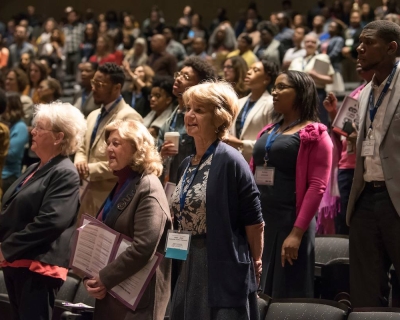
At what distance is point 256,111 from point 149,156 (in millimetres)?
1640

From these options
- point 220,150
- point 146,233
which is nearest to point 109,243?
point 146,233

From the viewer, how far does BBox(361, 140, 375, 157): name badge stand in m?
3.75

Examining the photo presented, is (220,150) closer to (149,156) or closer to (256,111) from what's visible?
(149,156)

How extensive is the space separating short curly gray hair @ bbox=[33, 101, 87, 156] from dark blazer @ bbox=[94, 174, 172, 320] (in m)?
0.79

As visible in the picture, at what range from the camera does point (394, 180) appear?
144 inches

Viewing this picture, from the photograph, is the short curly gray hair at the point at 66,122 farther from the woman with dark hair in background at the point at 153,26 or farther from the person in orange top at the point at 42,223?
the woman with dark hair in background at the point at 153,26

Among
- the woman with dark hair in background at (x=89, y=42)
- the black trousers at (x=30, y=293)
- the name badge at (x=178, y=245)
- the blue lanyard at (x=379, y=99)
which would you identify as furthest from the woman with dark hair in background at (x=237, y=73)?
the woman with dark hair in background at (x=89, y=42)

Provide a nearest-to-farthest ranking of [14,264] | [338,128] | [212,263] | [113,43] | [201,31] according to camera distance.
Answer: [212,263] < [14,264] < [338,128] < [113,43] < [201,31]

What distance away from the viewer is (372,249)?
379cm

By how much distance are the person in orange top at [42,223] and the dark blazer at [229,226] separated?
112 cm

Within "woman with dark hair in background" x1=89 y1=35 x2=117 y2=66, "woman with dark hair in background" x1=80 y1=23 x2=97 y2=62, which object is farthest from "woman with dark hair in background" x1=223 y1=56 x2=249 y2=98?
"woman with dark hair in background" x1=80 y1=23 x2=97 y2=62

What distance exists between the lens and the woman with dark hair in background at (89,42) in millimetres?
13597

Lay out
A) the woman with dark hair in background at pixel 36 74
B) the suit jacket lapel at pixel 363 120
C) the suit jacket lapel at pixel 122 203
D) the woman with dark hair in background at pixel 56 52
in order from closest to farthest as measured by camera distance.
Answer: the suit jacket lapel at pixel 122 203 < the suit jacket lapel at pixel 363 120 < the woman with dark hair in background at pixel 36 74 < the woman with dark hair in background at pixel 56 52

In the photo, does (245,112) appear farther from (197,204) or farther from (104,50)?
(104,50)
